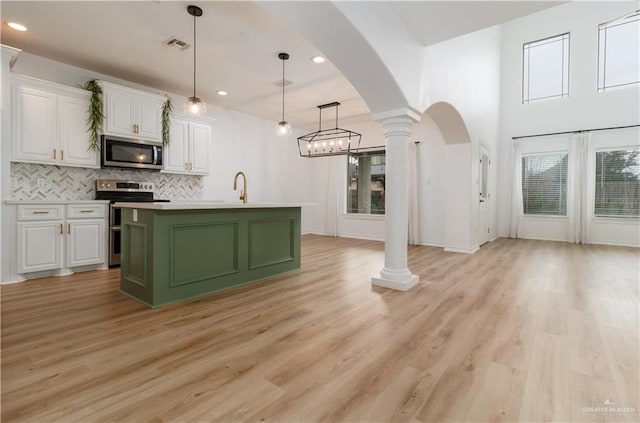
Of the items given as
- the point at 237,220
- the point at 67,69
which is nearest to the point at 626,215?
the point at 237,220

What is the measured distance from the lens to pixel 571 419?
4.65 ft

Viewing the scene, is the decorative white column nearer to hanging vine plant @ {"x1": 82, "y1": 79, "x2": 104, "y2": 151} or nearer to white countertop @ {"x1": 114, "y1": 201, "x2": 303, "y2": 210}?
white countertop @ {"x1": 114, "y1": 201, "x2": 303, "y2": 210}

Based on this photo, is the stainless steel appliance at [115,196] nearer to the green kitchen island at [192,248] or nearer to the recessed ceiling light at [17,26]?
the green kitchen island at [192,248]

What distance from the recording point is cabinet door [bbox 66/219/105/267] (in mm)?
4031

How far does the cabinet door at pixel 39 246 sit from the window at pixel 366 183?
6.13 m

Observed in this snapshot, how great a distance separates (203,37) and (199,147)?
2.30m

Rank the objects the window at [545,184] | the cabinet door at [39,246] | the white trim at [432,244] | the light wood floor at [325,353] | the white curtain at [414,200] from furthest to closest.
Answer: the window at [545,184] → the white curtain at [414,200] → the white trim at [432,244] → the cabinet door at [39,246] → the light wood floor at [325,353]

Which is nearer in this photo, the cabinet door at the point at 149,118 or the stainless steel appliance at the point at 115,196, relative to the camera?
the stainless steel appliance at the point at 115,196

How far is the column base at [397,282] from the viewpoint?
11.3ft

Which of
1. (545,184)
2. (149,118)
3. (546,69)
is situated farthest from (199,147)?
(546,69)

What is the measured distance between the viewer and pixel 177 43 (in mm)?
3775

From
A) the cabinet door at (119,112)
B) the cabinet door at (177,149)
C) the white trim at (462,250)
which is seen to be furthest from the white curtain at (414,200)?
the cabinet door at (119,112)

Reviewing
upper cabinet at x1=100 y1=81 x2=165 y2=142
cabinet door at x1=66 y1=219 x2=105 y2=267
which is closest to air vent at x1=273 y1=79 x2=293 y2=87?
upper cabinet at x1=100 y1=81 x2=165 y2=142

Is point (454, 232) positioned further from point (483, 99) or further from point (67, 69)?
point (67, 69)
